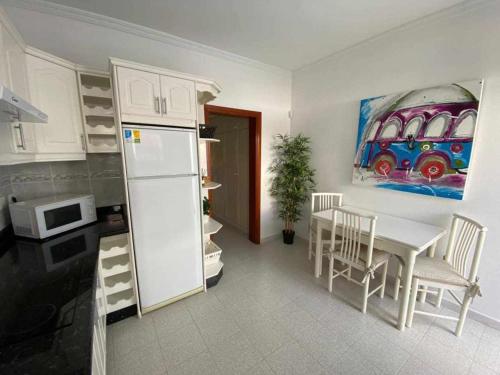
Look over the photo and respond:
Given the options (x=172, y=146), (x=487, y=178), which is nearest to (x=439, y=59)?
(x=487, y=178)

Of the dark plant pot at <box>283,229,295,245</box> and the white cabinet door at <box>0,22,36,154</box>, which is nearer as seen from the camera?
the white cabinet door at <box>0,22,36,154</box>

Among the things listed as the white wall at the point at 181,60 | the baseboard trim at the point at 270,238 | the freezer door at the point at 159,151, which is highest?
the white wall at the point at 181,60

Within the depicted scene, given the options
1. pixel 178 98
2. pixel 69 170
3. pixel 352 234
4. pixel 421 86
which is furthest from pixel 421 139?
pixel 69 170

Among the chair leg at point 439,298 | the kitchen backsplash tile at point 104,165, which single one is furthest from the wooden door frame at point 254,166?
the chair leg at point 439,298

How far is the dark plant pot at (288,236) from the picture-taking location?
3334mm

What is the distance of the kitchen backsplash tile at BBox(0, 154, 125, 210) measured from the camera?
172 centimetres

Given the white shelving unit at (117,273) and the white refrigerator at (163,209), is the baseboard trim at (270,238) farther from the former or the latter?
the white shelving unit at (117,273)

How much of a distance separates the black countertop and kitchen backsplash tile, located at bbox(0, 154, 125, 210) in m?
0.37

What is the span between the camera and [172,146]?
1.79 meters

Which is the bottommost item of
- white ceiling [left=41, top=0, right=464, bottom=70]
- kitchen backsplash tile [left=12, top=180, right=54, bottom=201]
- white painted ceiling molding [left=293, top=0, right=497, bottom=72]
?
kitchen backsplash tile [left=12, top=180, right=54, bottom=201]

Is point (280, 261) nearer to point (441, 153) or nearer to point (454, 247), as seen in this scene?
point (454, 247)

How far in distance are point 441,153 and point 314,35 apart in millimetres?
1728

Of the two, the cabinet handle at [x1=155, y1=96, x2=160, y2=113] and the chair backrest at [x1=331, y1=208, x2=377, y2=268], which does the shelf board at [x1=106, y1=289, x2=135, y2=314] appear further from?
the chair backrest at [x1=331, y1=208, x2=377, y2=268]

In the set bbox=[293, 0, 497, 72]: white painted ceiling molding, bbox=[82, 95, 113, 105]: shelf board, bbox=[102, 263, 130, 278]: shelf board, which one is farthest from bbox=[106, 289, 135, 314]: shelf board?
bbox=[293, 0, 497, 72]: white painted ceiling molding
